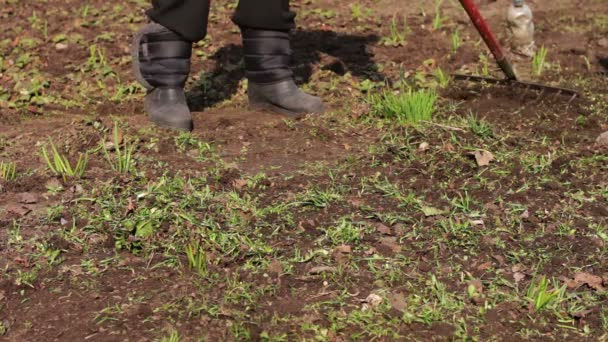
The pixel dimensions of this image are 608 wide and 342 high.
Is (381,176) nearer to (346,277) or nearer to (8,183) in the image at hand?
(346,277)

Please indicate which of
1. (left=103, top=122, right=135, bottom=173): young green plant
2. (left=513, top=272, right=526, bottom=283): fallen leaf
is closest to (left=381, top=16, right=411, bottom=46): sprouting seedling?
(left=103, top=122, right=135, bottom=173): young green plant

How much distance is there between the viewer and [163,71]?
451 centimetres

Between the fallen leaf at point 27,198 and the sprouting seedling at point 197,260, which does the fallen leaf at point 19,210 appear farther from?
the sprouting seedling at point 197,260

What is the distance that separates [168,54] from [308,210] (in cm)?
123

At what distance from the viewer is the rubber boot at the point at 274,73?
4.73 m

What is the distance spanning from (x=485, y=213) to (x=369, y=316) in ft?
2.96

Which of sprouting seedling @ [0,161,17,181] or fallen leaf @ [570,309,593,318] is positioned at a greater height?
fallen leaf @ [570,309,593,318]

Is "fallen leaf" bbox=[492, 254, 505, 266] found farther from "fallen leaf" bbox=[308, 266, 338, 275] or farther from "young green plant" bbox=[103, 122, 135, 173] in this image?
"young green plant" bbox=[103, 122, 135, 173]

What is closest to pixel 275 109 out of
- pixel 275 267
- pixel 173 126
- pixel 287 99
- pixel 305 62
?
pixel 287 99

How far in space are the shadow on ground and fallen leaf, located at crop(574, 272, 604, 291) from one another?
7.84ft

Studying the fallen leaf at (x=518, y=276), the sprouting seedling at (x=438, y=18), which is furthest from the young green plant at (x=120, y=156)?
the sprouting seedling at (x=438, y=18)

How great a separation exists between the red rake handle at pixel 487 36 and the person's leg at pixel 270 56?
875 mm

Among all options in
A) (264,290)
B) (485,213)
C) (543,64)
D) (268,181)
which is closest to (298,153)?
(268,181)

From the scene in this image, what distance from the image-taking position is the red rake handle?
471 cm
